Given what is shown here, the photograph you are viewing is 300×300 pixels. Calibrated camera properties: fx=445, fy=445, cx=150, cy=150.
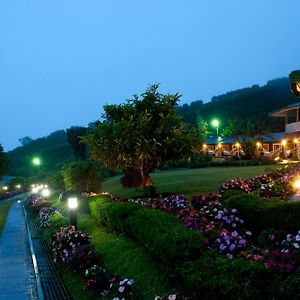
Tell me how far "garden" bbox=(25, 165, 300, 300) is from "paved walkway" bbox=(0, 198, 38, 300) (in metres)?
A: 0.90

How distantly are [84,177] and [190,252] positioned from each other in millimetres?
19293

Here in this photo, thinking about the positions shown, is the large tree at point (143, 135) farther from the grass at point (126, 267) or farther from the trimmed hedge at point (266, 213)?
the trimmed hedge at point (266, 213)

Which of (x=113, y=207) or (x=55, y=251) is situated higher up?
(x=113, y=207)

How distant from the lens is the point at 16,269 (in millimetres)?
11547

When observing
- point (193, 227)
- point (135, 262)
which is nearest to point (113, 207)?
point (135, 262)

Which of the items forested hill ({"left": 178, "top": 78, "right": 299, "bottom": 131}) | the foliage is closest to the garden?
the foliage

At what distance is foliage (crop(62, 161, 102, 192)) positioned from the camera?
2597 centimetres

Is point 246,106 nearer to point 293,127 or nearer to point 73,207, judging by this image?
point 293,127

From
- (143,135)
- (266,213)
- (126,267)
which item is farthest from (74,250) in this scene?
(143,135)

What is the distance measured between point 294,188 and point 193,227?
27.7 feet

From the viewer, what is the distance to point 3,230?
64.5ft

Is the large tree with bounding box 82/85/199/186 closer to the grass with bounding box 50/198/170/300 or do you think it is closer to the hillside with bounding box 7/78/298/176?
the grass with bounding box 50/198/170/300

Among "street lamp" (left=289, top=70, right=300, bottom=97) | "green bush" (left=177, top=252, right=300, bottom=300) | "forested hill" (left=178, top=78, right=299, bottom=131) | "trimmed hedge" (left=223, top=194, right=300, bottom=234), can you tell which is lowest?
"green bush" (left=177, top=252, right=300, bottom=300)

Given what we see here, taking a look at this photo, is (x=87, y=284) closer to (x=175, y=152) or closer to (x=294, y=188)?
(x=294, y=188)
